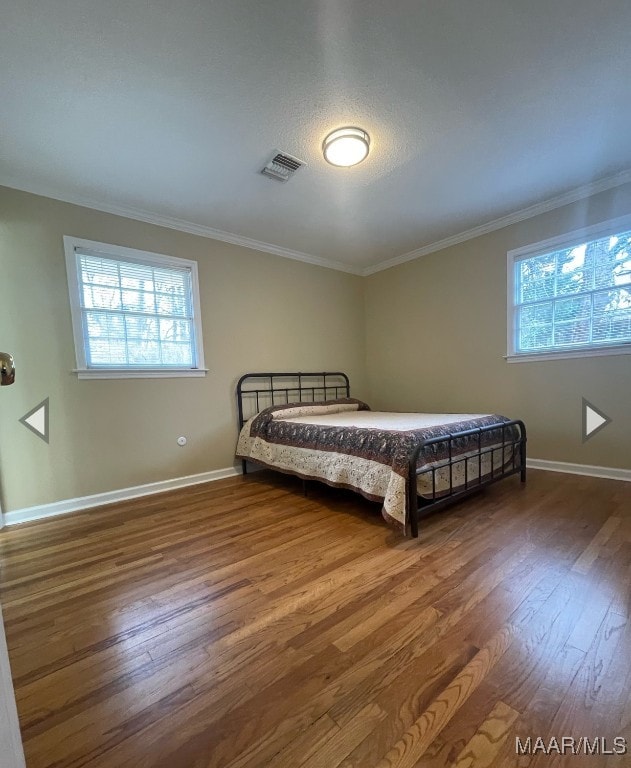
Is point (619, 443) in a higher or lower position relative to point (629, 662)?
higher

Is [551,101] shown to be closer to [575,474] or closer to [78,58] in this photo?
[78,58]

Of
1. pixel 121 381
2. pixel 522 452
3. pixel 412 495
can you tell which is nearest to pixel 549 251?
pixel 522 452

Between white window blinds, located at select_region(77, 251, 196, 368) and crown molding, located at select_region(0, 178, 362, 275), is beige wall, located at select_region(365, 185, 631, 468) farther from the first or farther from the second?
white window blinds, located at select_region(77, 251, 196, 368)

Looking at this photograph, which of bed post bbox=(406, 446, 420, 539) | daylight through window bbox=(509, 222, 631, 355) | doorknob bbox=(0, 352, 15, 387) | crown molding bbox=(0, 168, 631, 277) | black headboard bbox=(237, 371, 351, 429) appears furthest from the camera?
black headboard bbox=(237, 371, 351, 429)

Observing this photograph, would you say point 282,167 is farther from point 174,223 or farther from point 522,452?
point 522,452

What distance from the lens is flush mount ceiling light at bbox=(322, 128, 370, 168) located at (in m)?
2.01

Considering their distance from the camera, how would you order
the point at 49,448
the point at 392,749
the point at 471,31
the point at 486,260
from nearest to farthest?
1. the point at 392,749
2. the point at 471,31
3. the point at 49,448
4. the point at 486,260

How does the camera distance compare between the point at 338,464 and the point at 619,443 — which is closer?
the point at 338,464

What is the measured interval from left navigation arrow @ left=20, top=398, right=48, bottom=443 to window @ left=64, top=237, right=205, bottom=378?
1.20 feet

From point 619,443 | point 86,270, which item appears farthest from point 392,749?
point 86,270

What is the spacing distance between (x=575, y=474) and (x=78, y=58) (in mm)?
4457

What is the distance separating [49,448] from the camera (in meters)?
2.49

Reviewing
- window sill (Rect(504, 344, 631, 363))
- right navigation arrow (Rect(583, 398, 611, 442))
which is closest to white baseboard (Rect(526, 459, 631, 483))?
right navigation arrow (Rect(583, 398, 611, 442))

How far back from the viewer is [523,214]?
10.2 feet
